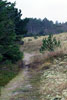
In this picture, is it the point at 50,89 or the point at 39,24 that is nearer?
the point at 50,89

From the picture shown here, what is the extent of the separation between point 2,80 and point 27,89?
3146 mm

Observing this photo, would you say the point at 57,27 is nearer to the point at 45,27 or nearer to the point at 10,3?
the point at 45,27

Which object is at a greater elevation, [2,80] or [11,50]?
[11,50]

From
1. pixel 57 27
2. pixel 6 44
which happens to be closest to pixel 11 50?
pixel 6 44

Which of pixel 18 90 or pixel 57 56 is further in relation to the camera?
pixel 57 56

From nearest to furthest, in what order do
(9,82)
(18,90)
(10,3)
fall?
A: (18,90)
(9,82)
(10,3)

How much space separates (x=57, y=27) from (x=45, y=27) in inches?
265

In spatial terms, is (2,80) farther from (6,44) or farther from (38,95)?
(6,44)

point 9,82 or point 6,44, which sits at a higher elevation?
point 6,44

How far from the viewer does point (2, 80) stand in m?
15.1

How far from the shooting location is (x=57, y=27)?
98.3 m

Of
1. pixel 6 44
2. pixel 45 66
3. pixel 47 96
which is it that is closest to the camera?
pixel 47 96

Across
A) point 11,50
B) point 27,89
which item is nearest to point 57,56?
point 11,50

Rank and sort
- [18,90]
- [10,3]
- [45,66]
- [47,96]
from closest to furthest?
1. [47,96]
2. [18,90]
3. [45,66]
4. [10,3]
